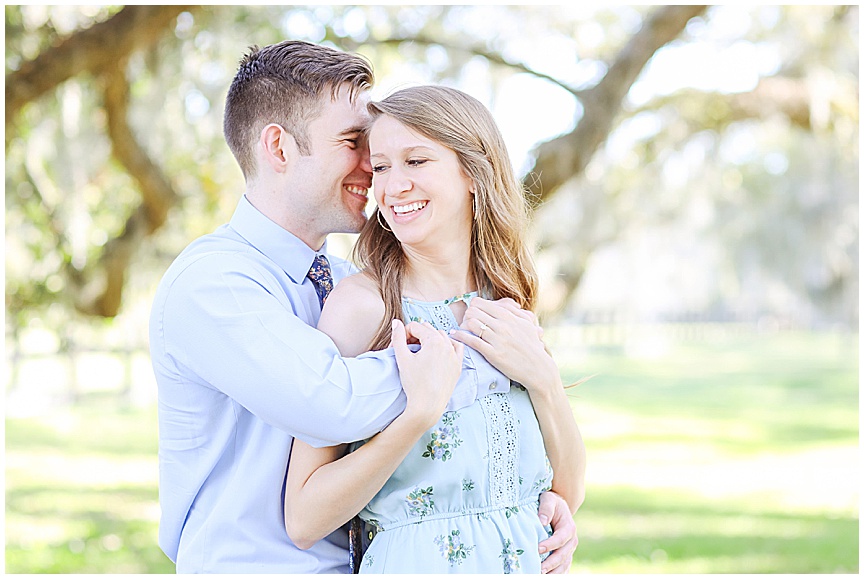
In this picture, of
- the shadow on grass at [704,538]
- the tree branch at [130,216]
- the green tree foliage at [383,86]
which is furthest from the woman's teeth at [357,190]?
the shadow on grass at [704,538]

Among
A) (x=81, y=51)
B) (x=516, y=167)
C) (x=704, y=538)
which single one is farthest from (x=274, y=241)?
(x=704, y=538)

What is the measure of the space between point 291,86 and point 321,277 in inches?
18.4

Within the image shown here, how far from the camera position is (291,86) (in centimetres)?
227

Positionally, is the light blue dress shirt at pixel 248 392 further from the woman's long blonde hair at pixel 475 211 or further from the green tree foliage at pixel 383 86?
the green tree foliage at pixel 383 86

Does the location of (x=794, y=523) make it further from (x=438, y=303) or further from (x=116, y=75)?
(x=438, y=303)

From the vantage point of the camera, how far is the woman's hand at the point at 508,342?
6.81 feet

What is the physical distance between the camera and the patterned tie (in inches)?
90.4

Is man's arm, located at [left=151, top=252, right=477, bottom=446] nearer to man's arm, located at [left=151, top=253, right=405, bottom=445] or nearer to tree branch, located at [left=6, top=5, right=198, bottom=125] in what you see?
man's arm, located at [left=151, top=253, right=405, bottom=445]

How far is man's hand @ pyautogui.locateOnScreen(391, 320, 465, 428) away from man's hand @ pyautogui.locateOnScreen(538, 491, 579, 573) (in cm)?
43

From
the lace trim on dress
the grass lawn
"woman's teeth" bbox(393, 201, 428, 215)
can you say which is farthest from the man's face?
the grass lawn

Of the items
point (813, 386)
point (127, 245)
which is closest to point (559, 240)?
point (127, 245)

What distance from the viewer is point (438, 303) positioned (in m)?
2.23

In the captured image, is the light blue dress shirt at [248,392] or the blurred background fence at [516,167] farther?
the blurred background fence at [516,167]

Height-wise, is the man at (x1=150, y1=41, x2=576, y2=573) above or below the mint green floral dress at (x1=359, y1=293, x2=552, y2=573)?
above
